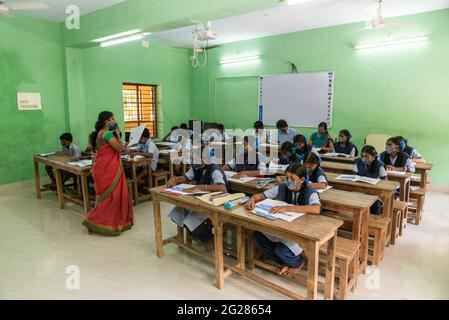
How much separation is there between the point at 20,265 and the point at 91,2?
12.1ft

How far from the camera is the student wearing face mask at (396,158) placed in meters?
3.96

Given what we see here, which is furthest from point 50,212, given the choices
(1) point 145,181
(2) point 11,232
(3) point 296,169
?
(3) point 296,169

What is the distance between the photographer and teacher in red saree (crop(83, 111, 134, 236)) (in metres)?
3.48

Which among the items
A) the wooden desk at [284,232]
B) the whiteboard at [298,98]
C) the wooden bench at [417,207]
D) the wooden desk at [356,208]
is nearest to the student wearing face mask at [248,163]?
the wooden desk at [356,208]

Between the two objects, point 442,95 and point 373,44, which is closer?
point 442,95

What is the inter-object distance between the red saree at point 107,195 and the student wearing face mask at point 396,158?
3.32m

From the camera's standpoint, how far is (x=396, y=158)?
408 cm

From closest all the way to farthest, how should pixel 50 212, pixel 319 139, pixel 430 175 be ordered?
1. pixel 50 212
2. pixel 430 175
3. pixel 319 139

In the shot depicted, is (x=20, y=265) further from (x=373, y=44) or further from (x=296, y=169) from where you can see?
(x=373, y=44)

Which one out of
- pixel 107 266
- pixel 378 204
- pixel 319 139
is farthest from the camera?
pixel 319 139

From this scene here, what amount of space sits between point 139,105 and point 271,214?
610 centimetres

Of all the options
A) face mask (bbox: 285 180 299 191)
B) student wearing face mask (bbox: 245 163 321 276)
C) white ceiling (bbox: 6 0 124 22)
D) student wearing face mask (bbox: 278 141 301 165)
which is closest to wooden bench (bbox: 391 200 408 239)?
student wearing face mask (bbox: 278 141 301 165)

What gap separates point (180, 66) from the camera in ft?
26.8

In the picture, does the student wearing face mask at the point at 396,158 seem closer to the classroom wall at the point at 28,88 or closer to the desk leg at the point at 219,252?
the desk leg at the point at 219,252
